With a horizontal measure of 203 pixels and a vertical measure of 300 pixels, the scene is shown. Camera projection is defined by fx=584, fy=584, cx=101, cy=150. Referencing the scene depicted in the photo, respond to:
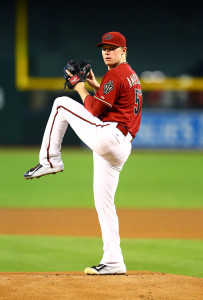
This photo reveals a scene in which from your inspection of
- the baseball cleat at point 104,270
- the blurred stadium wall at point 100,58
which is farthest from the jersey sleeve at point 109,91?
the blurred stadium wall at point 100,58

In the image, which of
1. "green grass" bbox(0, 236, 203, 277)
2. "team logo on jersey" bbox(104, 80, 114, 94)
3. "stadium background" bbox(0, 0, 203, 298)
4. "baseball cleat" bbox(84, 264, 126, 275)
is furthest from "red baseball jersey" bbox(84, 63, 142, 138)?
"stadium background" bbox(0, 0, 203, 298)

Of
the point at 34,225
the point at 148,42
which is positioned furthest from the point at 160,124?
the point at 34,225

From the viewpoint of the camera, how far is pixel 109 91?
3.99 meters

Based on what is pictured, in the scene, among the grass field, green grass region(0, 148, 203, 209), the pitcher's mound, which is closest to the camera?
the pitcher's mound

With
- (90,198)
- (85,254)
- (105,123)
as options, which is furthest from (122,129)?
(90,198)

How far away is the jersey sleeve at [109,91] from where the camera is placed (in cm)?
398

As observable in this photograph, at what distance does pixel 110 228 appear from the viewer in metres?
4.25

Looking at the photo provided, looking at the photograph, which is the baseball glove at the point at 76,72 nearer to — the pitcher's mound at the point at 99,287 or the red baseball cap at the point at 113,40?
the red baseball cap at the point at 113,40

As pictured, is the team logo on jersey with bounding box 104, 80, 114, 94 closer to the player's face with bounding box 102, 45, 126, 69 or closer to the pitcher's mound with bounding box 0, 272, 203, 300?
the player's face with bounding box 102, 45, 126, 69

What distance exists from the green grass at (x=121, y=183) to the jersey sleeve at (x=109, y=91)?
468 centimetres

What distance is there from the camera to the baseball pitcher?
404 centimetres

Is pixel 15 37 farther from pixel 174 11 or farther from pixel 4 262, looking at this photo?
pixel 4 262

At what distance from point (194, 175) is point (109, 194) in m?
8.17

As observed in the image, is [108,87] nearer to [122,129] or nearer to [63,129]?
[122,129]
